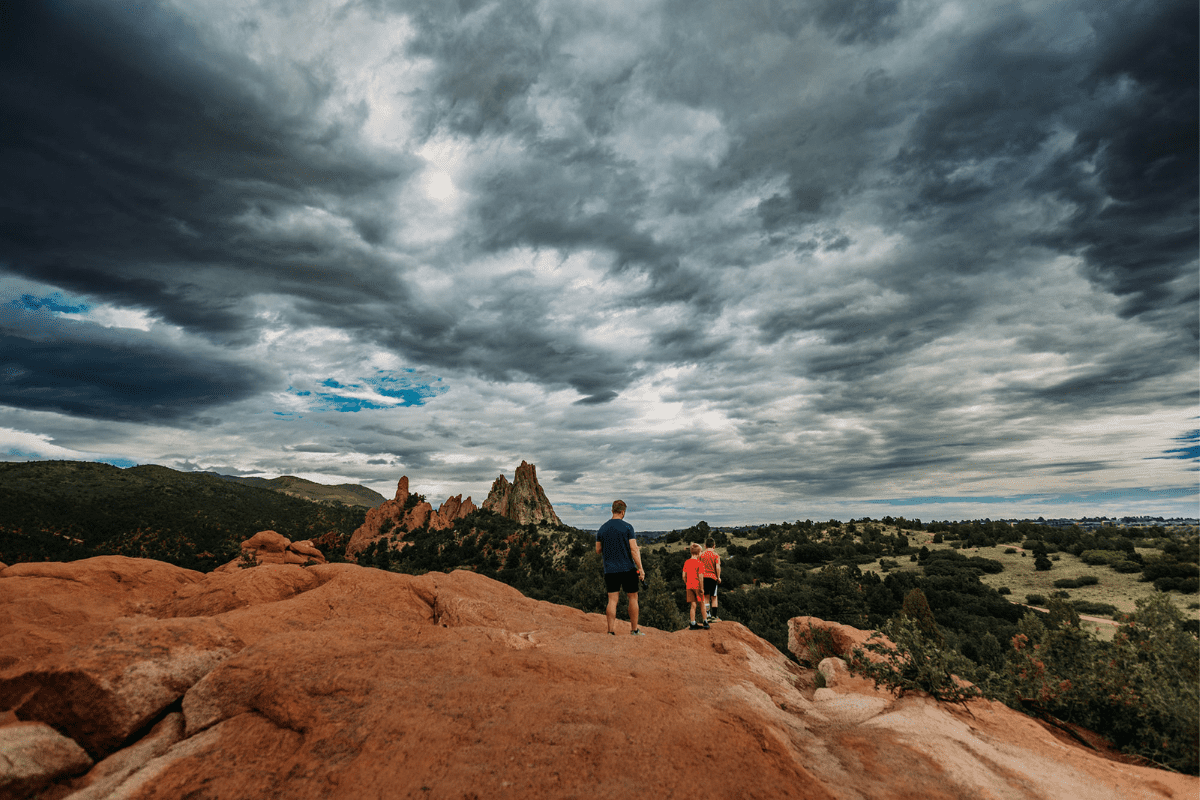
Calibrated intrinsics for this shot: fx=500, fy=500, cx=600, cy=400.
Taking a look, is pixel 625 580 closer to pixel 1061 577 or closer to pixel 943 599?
pixel 943 599

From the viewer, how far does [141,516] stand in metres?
72.8

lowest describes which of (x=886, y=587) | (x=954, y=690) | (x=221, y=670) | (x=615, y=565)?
(x=886, y=587)

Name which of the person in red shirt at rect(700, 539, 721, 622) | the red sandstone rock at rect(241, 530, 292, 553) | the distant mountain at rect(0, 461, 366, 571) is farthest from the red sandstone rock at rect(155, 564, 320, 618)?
the distant mountain at rect(0, 461, 366, 571)

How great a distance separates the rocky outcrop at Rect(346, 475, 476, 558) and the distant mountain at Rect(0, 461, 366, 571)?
3.94 meters

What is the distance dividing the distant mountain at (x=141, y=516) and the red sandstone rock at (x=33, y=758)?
56.1m

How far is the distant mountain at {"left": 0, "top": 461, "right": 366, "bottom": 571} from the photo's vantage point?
55906 mm

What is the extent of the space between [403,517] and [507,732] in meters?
75.7

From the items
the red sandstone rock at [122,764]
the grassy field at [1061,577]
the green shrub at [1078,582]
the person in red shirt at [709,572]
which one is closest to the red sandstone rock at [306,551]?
the person in red shirt at [709,572]

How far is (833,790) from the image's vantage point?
213 inches

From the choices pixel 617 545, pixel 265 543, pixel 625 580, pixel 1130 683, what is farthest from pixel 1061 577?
pixel 265 543

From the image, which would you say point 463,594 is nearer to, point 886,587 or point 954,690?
point 954,690

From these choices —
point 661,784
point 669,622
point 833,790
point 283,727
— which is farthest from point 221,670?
point 669,622

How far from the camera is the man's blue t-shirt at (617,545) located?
1245cm

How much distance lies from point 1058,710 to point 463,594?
15.4 meters
